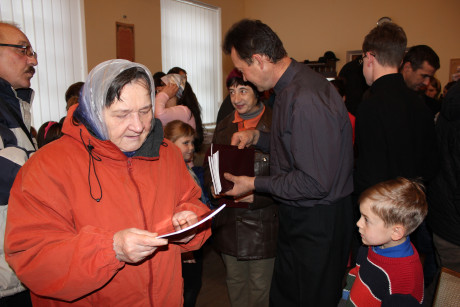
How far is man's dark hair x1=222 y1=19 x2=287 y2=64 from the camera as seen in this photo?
1.78 m

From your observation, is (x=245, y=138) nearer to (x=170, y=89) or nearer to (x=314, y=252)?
(x=314, y=252)

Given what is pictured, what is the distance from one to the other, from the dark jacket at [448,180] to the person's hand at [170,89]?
2.38m

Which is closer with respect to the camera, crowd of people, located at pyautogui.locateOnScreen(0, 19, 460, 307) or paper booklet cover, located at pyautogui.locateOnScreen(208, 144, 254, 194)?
crowd of people, located at pyautogui.locateOnScreen(0, 19, 460, 307)

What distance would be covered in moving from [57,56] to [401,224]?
15.7 feet

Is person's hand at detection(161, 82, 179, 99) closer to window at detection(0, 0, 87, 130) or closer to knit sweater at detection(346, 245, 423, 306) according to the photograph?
window at detection(0, 0, 87, 130)

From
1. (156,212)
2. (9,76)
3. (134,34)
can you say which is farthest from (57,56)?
(156,212)

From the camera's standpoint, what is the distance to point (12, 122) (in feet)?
5.45

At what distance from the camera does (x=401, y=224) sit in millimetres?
1631

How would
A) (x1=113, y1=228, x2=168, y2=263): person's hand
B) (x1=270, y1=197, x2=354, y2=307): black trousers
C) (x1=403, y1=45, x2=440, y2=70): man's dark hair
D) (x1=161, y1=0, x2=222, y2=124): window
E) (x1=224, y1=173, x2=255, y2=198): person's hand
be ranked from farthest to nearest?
(x1=161, y1=0, x2=222, y2=124): window < (x1=403, y1=45, x2=440, y2=70): man's dark hair < (x1=224, y1=173, x2=255, y2=198): person's hand < (x1=270, y1=197, x2=354, y2=307): black trousers < (x1=113, y1=228, x2=168, y2=263): person's hand

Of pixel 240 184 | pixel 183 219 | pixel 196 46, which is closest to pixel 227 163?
pixel 240 184

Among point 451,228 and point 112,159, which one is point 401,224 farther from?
point 112,159

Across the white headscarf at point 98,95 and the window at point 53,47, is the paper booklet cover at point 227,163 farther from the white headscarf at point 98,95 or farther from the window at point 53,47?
the window at point 53,47

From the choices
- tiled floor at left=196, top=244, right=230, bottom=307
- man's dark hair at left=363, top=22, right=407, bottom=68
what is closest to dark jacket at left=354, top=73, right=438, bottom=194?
man's dark hair at left=363, top=22, right=407, bottom=68

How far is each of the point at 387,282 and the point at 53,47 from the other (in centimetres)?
487
